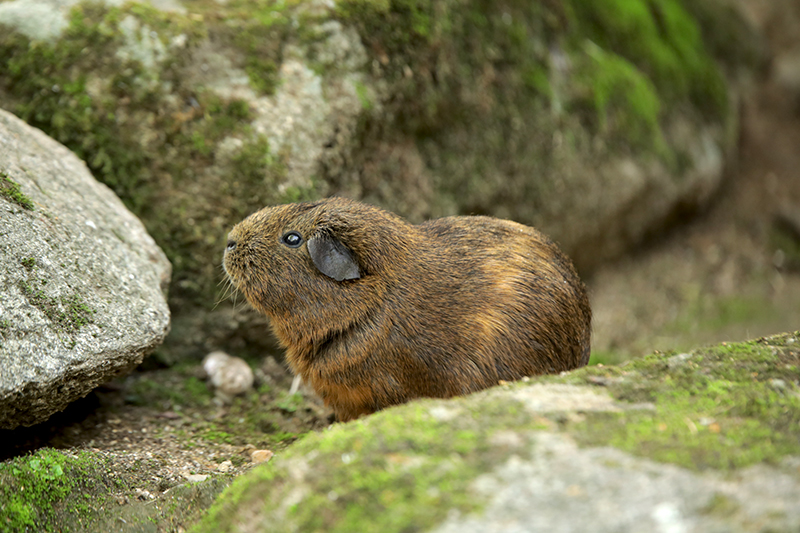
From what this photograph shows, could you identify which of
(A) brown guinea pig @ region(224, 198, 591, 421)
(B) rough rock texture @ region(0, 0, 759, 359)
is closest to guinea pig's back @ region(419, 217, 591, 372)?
(A) brown guinea pig @ region(224, 198, 591, 421)

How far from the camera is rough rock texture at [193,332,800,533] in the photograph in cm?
255

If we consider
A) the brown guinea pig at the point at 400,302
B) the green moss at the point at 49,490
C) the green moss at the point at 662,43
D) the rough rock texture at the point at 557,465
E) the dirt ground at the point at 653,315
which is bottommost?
the dirt ground at the point at 653,315

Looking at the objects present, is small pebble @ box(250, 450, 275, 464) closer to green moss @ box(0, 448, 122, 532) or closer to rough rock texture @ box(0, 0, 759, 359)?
green moss @ box(0, 448, 122, 532)

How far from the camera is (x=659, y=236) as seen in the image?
410 inches

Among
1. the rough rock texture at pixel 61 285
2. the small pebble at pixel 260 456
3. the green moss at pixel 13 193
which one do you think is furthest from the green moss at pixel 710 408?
the green moss at pixel 13 193

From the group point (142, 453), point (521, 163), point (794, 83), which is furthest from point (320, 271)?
point (794, 83)

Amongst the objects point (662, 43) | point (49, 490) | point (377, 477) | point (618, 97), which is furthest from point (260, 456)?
point (662, 43)

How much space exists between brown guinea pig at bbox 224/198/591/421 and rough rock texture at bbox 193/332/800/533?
104 cm

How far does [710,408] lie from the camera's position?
3.26 m

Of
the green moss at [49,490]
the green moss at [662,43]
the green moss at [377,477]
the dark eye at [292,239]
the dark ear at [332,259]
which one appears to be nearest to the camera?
the green moss at [377,477]

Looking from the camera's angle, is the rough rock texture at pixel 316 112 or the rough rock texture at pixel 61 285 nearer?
the rough rock texture at pixel 61 285

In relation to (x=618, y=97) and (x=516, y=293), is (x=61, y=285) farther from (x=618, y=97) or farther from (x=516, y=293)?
(x=618, y=97)

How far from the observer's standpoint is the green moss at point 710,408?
2863mm

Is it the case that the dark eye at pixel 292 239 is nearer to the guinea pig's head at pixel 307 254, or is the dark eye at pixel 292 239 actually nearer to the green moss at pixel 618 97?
the guinea pig's head at pixel 307 254
